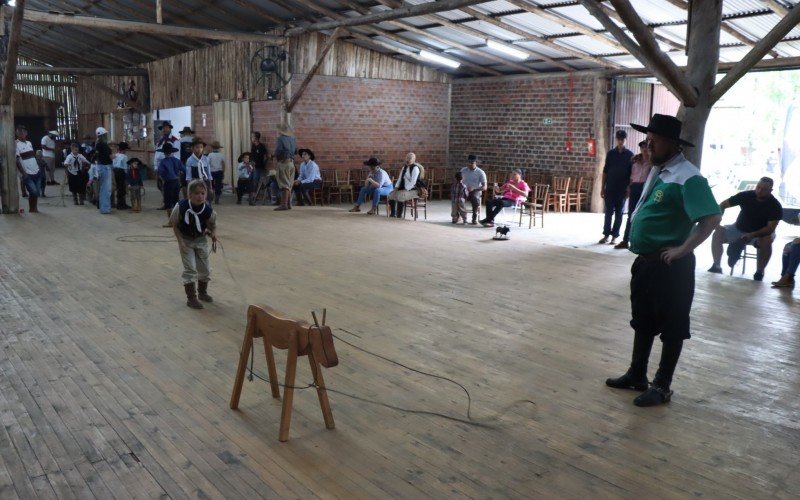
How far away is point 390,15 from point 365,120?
150 inches

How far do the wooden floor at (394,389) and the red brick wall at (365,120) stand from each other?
22.6 feet

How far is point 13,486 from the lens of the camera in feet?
8.88

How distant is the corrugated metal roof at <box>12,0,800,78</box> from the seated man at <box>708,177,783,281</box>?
9.41ft

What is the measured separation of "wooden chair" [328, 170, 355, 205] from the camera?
13.8 meters

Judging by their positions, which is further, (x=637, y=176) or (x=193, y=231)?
(x=637, y=176)

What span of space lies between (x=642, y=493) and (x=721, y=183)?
52.1ft

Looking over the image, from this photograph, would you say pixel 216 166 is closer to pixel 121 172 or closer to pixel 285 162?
pixel 285 162

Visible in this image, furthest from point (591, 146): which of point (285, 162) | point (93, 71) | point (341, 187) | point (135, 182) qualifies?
point (93, 71)

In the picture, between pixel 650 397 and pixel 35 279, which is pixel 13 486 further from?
pixel 35 279

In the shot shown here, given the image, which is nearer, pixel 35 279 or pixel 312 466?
pixel 312 466

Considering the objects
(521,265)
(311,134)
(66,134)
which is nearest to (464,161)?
(311,134)

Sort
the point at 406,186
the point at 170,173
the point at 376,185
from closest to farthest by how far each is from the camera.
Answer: the point at 170,173, the point at 406,186, the point at 376,185

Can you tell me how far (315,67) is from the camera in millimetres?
12844

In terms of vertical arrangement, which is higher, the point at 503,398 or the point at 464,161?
the point at 464,161
